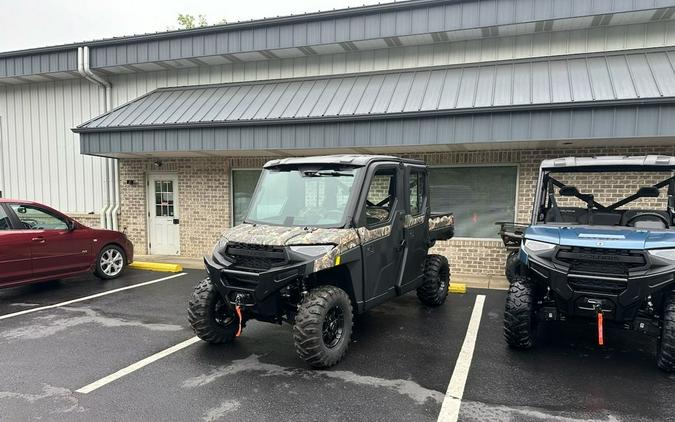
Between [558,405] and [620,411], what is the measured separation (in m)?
0.46

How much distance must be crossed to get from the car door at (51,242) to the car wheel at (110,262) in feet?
1.02

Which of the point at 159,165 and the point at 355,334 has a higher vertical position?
the point at 159,165

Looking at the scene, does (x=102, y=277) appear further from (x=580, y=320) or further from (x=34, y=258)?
(x=580, y=320)

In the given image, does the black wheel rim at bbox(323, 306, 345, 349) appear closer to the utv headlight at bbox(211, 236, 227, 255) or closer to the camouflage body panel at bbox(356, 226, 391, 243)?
the camouflage body panel at bbox(356, 226, 391, 243)

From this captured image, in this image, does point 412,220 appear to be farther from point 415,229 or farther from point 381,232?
point 381,232

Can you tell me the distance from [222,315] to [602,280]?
3.96 meters

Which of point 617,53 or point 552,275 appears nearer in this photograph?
point 552,275

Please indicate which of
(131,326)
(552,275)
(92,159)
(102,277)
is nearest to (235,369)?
(131,326)

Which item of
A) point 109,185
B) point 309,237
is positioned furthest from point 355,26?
point 109,185

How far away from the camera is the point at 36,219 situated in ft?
24.1

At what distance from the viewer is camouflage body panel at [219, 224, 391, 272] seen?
A: 14.0 ft

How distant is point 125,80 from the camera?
1136 centimetres

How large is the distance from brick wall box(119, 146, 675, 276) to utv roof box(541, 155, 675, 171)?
304cm

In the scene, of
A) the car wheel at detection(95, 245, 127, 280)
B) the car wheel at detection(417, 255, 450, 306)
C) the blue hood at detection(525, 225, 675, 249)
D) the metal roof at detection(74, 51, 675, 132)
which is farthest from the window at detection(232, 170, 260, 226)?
the blue hood at detection(525, 225, 675, 249)
